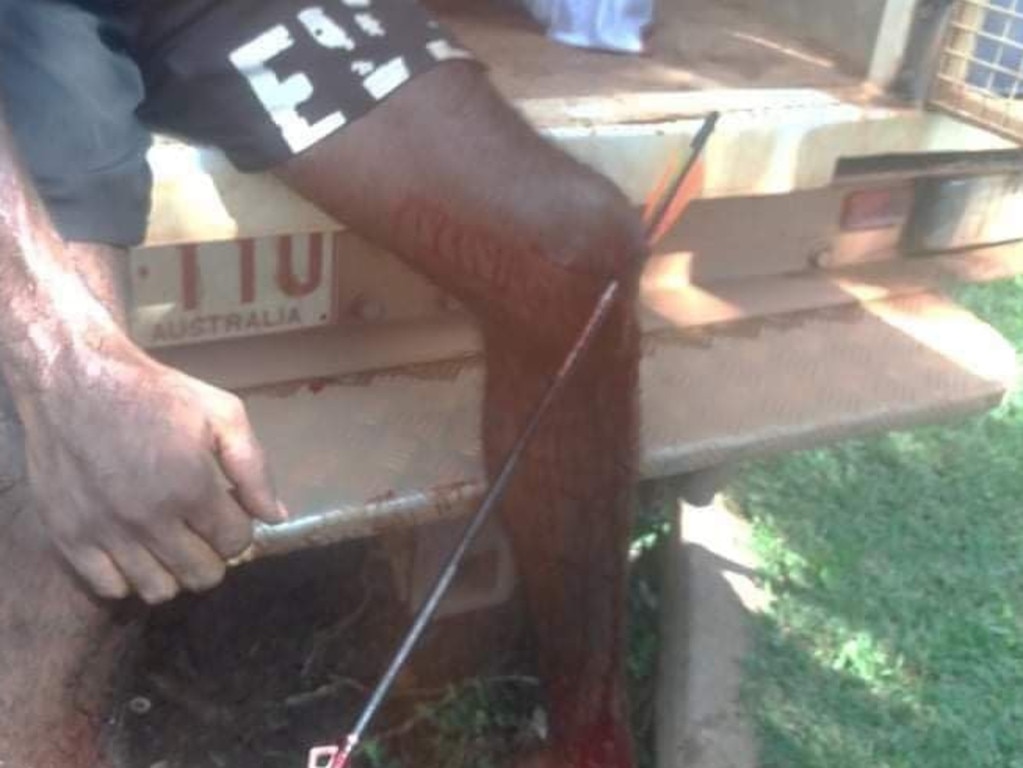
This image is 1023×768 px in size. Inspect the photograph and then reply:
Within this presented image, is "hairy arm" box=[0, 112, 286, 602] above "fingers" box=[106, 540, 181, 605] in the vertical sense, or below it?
above

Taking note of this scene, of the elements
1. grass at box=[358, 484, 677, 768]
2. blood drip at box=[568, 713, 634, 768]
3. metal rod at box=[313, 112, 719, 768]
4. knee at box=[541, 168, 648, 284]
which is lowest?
grass at box=[358, 484, 677, 768]

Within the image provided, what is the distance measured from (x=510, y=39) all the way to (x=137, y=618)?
3.92 feet

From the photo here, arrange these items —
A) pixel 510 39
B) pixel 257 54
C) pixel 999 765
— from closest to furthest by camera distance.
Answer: pixel 257 54 < pixel 999 765 < pixel 510 39

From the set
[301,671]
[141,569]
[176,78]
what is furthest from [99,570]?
[301,671]

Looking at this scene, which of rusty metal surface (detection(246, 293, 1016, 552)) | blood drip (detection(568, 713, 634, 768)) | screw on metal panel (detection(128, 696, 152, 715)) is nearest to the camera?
rusty metal surface (detection(246, 293, 1016, 552))

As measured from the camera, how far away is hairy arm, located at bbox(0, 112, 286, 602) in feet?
5.11

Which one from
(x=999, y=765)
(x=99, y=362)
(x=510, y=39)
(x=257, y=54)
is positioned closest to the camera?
(x=99, y=362)

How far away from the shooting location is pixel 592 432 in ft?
7.29

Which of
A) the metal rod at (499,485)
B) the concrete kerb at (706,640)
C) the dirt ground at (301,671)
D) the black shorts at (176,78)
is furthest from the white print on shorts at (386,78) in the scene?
the concrete kerb at (706,640)

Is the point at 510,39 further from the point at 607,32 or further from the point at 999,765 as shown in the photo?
the point at 999,765

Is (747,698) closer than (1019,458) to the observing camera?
Yes

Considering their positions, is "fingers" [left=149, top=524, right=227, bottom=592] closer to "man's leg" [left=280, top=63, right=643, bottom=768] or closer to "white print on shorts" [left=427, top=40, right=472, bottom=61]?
"man's leg" [left=280, top=63, right=643, bottom=768]

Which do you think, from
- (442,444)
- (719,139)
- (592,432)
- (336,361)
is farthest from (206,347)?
(719,139)

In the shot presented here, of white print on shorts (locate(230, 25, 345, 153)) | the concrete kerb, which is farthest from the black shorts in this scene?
the concrete kerb
